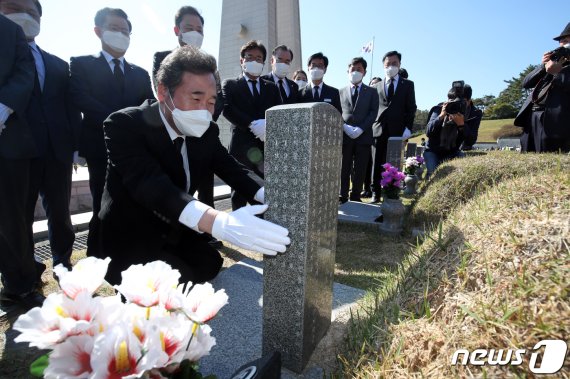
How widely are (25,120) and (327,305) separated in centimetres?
266

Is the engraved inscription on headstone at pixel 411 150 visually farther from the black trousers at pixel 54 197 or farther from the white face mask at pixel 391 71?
the black trousers at pixel 54 197

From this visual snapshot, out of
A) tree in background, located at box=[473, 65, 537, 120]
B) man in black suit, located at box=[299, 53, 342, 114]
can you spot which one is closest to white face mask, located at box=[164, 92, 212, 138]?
man in black suit, located at box=[299, 53, 342, 114]

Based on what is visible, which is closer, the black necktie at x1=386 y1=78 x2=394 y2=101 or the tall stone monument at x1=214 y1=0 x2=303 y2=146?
the black necktie at x1=386 y1=78 x2=394 y2=101

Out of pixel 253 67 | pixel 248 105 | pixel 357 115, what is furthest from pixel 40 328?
pixel 357 115

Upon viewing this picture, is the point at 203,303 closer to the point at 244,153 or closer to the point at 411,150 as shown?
the point at 244,153

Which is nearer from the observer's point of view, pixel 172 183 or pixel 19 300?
pixel 172 183

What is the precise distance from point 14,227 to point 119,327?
2.41m

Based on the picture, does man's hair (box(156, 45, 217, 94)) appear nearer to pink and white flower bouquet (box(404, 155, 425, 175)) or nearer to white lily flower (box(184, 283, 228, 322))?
white lily flower (box(184, 283, 228, 322))

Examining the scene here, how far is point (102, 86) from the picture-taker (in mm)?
3117

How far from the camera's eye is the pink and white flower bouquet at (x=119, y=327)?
0.63 meters

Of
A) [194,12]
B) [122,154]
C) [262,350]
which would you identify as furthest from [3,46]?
[262,350]

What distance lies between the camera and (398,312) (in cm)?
141

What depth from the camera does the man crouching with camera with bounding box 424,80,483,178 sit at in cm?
495

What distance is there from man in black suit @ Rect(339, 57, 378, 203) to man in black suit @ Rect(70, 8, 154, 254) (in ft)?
12.0
